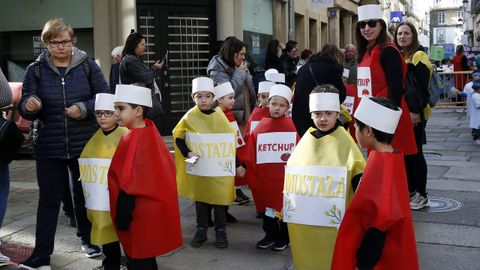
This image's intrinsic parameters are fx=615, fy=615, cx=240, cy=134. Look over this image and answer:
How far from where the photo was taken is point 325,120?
415 centimetres

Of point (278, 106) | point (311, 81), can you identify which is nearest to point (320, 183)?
point (311, 81)

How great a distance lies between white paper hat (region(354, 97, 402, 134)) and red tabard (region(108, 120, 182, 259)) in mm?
1533

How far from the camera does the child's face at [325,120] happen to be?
4148mm

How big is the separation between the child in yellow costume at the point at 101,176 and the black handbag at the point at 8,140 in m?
0.52

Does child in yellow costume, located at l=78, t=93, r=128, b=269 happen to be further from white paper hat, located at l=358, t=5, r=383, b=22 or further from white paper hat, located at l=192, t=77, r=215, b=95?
white paper hat, located at l=358, t=5, r=383, b=22

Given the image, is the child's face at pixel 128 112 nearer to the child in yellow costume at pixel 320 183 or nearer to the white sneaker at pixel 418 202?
the child in yellow costume at pixel 320 183

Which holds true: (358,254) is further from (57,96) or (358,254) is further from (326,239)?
(57,96)

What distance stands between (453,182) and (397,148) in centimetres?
275

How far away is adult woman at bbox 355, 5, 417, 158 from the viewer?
5500mm

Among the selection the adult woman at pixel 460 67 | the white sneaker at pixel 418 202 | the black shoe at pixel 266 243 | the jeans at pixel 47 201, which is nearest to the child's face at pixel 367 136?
the black shoe at pixel 266 243

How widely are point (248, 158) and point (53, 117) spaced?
1714 millimetres

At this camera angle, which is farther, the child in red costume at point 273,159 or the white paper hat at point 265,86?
the white paper hat at point 265,86

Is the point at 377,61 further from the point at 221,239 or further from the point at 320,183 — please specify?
the point at 221,239

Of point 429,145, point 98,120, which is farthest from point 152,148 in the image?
point 429,145
